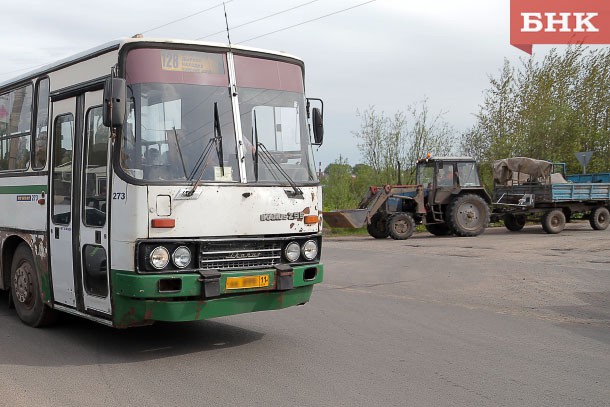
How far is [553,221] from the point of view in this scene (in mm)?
24312

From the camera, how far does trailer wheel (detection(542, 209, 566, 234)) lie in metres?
24.2

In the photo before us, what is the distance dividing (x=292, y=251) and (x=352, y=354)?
1.21 meters

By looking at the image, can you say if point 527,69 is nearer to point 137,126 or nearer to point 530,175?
point 530,175

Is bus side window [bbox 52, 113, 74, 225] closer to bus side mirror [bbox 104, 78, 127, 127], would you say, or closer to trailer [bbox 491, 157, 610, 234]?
bus side mirror [bbox 104, 78, 127, 127]

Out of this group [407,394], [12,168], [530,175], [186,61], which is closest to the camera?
[407,394]

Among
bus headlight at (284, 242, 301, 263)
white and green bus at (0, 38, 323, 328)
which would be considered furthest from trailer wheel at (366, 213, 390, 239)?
bus headlight at (284, 242, 301, 263)

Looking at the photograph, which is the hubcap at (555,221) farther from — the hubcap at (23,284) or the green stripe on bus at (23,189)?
the hubcap at (23,284)

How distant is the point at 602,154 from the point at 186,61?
33628 millimetres

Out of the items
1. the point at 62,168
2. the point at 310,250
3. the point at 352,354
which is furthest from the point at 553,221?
the point at 62,168

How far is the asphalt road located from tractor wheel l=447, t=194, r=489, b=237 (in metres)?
10.9

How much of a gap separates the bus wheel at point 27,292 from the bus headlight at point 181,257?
2494 mm

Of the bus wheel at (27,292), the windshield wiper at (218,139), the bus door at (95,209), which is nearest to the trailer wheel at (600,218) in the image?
the windshield wiper at (218,139)

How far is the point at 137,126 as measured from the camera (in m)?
6.39

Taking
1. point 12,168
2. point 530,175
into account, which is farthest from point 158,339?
point 530,175
